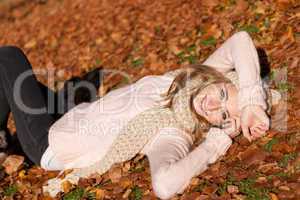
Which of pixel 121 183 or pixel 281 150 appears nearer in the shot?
pixel 281 150

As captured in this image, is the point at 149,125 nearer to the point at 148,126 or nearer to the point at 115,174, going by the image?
the point at 148,126

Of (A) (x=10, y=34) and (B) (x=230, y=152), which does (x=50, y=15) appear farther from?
(B) (x=230, y=152)

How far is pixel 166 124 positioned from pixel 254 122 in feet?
2.32

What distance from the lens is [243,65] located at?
4.78 metres

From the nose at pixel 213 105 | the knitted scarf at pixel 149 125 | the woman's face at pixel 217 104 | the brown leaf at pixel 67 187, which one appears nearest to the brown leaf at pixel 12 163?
the brown leaf at pixel 67 187

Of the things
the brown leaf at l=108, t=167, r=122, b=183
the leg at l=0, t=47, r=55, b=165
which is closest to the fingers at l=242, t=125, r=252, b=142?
the brown leaf at l=108, t=167, r=122, b=183

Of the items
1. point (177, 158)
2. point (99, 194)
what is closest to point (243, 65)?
point (177, 158)

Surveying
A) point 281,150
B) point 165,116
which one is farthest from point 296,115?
point 165,116

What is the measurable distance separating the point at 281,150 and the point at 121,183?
1319mm

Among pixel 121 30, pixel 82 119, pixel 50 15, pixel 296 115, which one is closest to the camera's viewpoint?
pixel 296 115

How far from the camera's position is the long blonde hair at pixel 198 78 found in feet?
15.7

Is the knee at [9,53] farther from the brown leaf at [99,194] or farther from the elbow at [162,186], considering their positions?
the elbow at [162,186]

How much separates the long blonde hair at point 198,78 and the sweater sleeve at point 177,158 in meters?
0.15

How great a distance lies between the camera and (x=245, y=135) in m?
4.72
